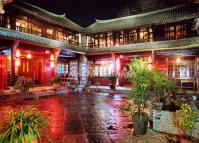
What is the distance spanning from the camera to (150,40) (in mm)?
19844

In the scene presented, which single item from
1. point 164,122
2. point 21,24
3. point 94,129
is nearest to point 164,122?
point 164,122

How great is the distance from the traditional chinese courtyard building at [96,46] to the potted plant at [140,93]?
10306 mm

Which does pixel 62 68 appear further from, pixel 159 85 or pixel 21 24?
pixel 159 85

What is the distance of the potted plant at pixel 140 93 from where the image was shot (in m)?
5.74

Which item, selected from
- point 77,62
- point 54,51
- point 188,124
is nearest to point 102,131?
point 188,124

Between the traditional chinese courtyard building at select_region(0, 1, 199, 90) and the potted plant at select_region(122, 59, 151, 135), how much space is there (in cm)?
1031

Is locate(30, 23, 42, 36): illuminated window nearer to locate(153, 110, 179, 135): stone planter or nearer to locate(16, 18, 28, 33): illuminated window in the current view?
locate(16, 18, 28, 33): illuminated window

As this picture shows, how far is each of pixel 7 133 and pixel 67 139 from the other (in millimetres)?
2503

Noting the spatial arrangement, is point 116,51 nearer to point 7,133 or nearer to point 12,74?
point 12,74

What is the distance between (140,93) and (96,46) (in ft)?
62.1

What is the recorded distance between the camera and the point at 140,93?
583 cm

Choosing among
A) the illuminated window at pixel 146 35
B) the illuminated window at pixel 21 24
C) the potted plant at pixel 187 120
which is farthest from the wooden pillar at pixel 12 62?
the illuminated window at pixel 146 35

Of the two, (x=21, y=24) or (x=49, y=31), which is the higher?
(x=49, y=31)

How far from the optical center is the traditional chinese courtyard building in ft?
49.9
